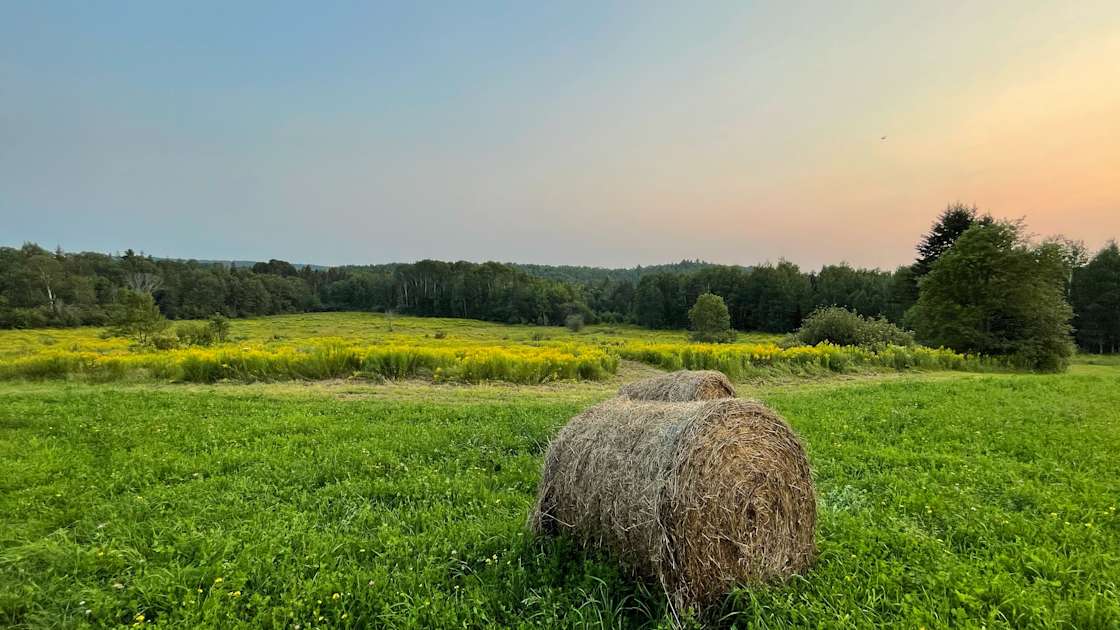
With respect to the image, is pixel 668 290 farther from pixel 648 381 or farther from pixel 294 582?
pixel 294 582

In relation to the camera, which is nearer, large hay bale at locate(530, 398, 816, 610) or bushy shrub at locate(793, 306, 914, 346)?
large hay bale at locate(530, 398, 816, 610)

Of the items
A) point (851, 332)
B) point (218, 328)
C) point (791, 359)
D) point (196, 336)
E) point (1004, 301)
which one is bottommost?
point (791, 359)

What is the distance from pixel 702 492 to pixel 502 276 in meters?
83.7

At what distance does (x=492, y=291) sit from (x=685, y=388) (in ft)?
251

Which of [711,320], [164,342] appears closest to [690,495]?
[164,342]

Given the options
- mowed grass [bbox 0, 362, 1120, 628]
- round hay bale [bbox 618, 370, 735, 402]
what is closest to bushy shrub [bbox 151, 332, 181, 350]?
mowed grass [bbox 0, 362, 1120, 628]

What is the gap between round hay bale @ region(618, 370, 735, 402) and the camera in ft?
23.4

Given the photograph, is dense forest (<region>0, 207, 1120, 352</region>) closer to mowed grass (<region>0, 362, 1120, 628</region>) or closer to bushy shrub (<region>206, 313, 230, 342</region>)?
bushy shrub (<region>206, 313, 230, 342</region>)

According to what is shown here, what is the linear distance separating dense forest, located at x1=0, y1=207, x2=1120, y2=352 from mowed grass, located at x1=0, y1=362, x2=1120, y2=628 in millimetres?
26301

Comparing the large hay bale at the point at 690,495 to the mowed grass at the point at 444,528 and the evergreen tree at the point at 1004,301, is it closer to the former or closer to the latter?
the mowed grass at the point at 444,528

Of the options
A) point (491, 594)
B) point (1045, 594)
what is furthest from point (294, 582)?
point (1045, 594)

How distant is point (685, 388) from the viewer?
7191 millimetres

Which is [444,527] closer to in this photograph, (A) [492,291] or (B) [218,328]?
(B) [218,328]

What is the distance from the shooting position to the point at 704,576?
139 inches
